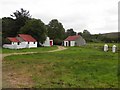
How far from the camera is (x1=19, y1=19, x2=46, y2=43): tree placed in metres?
61.9

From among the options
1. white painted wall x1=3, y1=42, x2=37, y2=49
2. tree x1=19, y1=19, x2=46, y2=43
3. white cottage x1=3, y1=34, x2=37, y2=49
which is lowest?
white painted wall x1=3, y1=42, x2=37, y2=49

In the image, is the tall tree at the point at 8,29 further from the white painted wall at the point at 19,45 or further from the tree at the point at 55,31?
the tree at the point at 55,31

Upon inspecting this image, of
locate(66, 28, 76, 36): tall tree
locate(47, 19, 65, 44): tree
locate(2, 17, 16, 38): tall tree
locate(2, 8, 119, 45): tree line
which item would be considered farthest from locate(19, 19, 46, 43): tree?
locate(66, 28, 76, 36): tall tree

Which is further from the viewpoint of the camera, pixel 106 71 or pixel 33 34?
pixel 33 34

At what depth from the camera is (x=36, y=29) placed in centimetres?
6209

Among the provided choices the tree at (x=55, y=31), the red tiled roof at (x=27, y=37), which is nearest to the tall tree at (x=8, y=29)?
the red tiled roof at (x=27, y=37)

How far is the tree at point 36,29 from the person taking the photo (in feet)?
203

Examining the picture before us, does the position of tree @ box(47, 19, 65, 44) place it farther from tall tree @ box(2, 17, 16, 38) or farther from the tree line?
tall tree @ box(2, 17, 16, 38)

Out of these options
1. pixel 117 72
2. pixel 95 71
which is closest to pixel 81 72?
pixel 95 71

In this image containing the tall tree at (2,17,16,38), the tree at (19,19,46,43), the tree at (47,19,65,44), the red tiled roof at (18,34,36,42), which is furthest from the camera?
the tree at (47,19,65,44)

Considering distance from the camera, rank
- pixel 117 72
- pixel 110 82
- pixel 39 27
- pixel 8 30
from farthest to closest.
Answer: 1. pixel 8 30
2. pixel 39 27
3. pixel 117 72
4. pixel 110 82

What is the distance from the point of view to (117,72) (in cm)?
1588

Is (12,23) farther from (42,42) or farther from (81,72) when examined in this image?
(81,72)

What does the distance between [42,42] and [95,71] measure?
4902 centimetres
